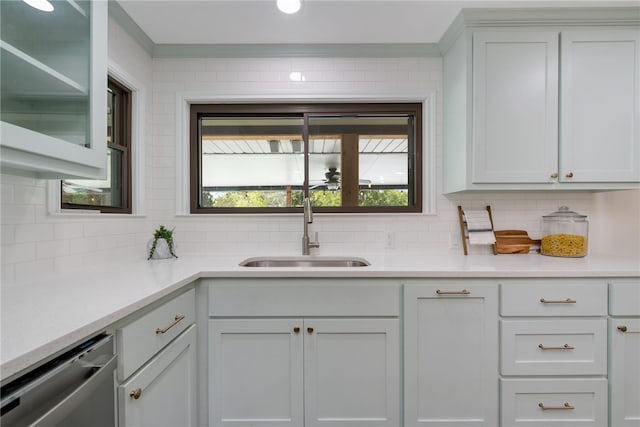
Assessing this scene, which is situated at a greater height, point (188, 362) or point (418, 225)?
point (418, 225)

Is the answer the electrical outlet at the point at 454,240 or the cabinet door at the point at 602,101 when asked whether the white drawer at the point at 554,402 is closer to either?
the electrical outlet at the point at 454,240

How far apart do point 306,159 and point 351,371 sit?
4.55 ft

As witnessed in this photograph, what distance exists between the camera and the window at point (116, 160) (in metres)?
1.80

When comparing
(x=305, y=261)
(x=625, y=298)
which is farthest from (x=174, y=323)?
(x=625, y=298)

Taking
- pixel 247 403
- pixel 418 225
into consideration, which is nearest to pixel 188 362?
pixel 247 403

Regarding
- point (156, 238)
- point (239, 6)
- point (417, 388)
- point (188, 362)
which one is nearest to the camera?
point (188, 362)

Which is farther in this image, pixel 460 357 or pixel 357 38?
pixel 357 38

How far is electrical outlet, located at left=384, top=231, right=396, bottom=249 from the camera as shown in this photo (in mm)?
2158

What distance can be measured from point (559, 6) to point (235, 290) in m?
2.38

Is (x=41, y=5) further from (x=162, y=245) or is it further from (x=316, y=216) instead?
(x=316, y=216)

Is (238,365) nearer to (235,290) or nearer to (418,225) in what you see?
(235,290)

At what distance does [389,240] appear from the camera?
7.09 feet

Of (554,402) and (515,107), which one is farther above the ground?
(515,107)

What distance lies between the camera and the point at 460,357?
1.52 meters
